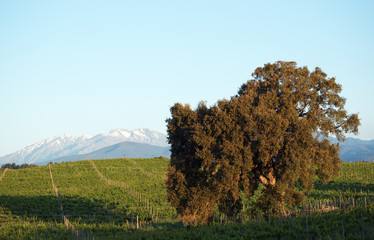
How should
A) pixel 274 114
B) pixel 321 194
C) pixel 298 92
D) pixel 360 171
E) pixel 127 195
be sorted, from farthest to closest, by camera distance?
1. pixel 360 171
2. pixel 127 195
3. pixel 321 194
4. pixel 298 92
5. pixel 274 114

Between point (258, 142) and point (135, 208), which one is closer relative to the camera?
point (258, 142)

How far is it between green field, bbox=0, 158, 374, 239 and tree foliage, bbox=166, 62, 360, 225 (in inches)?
110

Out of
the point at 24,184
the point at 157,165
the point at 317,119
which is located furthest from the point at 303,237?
the point at 157,165

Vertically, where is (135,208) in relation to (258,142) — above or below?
below

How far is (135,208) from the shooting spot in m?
60.4

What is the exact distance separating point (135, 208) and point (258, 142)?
3052 cm

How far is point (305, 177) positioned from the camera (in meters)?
39.3

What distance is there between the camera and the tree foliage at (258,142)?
36.8 metres

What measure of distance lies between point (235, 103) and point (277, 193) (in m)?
10.2

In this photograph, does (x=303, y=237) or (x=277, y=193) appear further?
(x=277, y=193)

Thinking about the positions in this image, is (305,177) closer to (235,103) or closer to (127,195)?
(235,103)

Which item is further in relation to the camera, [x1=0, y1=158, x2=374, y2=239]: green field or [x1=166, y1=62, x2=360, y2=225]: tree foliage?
[x1=166, y1=62, x2=360, y2=225]: tree foliage

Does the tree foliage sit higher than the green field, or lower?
higher

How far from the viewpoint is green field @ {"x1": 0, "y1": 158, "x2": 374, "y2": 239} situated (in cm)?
3222
